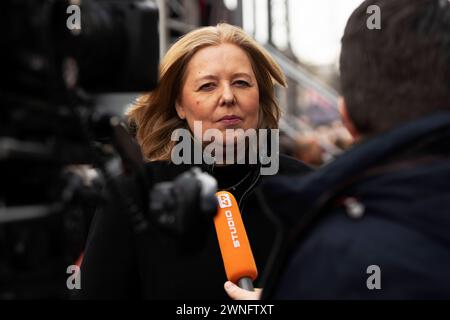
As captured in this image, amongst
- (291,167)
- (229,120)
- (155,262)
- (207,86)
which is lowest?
(155,262)

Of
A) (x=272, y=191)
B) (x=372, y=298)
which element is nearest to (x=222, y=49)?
(x=272, y=191)

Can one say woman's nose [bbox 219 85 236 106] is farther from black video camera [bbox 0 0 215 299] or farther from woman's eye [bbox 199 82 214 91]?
black video camera [bbox 0 0 215 299]

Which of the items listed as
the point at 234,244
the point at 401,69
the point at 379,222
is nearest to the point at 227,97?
the point at 234,244

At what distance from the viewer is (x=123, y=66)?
1.38 meters

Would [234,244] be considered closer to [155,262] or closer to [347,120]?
[155,262]

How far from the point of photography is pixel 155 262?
2191 millimetres

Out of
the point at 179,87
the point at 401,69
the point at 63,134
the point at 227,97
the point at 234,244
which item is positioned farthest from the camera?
the point at 179,87

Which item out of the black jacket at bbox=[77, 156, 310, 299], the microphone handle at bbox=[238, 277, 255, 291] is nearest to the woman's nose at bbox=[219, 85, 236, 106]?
the black jacket at bbox=[77, 156, 310, 299]

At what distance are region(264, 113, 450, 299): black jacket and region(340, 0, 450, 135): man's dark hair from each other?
63 millimetres

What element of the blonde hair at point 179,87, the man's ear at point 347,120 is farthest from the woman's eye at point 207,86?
the man's ear at point 347,120

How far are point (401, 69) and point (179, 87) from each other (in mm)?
1160

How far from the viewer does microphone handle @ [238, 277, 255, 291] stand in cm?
195

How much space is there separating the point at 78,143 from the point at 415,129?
2.02 ft

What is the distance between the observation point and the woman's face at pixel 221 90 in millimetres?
2334
